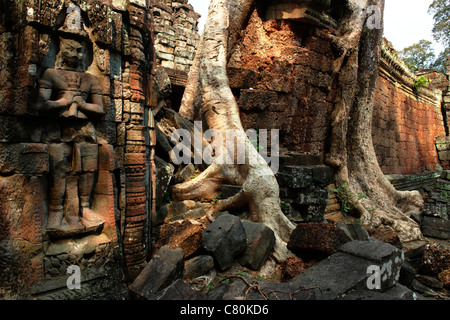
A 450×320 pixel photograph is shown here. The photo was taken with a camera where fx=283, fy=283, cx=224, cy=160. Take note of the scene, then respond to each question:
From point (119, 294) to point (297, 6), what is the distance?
5066 mm

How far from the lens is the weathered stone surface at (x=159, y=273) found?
84.7 inches

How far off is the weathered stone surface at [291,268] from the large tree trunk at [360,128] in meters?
2.72

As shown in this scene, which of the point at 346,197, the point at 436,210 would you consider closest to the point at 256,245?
the point at 346,197

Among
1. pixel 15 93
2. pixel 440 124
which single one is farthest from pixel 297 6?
pixel 440 124

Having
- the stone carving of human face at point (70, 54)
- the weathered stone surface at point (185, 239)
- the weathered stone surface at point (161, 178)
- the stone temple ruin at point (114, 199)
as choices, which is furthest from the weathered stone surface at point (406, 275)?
the stone carving of human face at point (70, 54)

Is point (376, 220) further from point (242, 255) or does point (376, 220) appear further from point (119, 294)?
point (119, 294)

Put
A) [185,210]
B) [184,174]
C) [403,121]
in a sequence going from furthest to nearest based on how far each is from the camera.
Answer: [403,121] → [184,174] → [185,210]

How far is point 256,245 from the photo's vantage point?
10.1ft

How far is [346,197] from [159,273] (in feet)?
13.9

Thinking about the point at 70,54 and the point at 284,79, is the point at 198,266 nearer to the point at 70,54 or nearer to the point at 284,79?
the point at 70,54

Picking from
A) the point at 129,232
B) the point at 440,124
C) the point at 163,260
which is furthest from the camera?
the point at 440,124

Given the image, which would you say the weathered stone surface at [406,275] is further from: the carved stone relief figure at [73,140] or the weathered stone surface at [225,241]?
the carved stone relief figure at [73,140]

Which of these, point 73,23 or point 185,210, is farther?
point 185,210

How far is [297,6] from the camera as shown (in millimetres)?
4934
